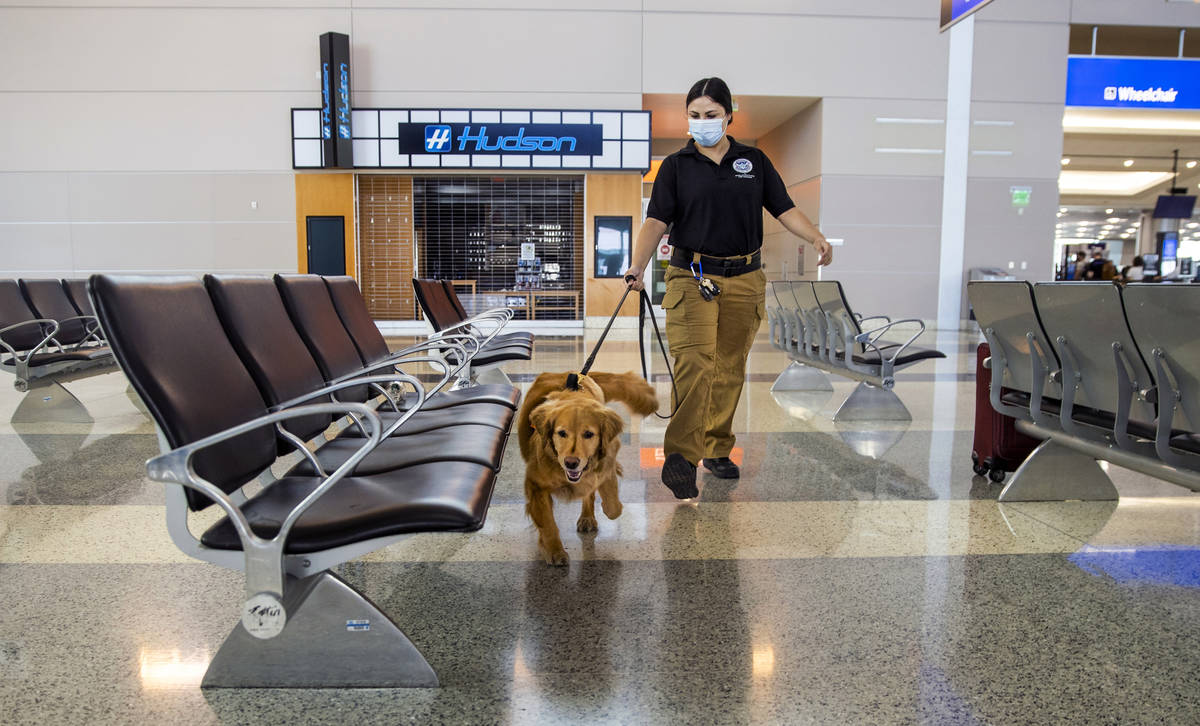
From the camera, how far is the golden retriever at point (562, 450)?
244 centimetres

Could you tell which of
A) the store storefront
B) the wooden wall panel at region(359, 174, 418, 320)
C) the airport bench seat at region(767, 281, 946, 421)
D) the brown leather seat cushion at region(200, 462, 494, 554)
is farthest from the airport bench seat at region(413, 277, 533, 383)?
the wooden wall panel at region(359, 174, 418, 320)

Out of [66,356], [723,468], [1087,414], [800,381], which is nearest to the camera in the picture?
[1087,414]

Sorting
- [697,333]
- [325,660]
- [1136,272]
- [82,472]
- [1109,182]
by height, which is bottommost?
[82,472]

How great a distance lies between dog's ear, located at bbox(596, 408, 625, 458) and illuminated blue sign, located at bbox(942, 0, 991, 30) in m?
6.43

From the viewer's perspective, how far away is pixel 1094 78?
47.7ft

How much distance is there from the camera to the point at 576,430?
8.00ft

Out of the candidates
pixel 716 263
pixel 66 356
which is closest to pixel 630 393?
pixel 716 263

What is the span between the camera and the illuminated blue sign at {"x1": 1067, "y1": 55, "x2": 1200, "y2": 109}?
1450 cm

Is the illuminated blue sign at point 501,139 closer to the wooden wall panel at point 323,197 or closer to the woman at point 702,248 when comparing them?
the wooden wall panel at point 323,197

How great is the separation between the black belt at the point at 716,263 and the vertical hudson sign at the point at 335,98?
11459 mm

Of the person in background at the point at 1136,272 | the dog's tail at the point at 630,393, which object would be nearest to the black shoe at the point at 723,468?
the dog's tail at the point at 630,393

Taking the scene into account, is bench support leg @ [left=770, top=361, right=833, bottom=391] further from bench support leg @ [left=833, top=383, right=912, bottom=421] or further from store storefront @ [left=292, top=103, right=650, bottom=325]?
store storefront @ [left=292, top=103, right=650, bottom=325]

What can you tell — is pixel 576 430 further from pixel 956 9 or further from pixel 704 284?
pixel 956 9

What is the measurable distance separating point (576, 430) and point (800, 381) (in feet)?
16.1
